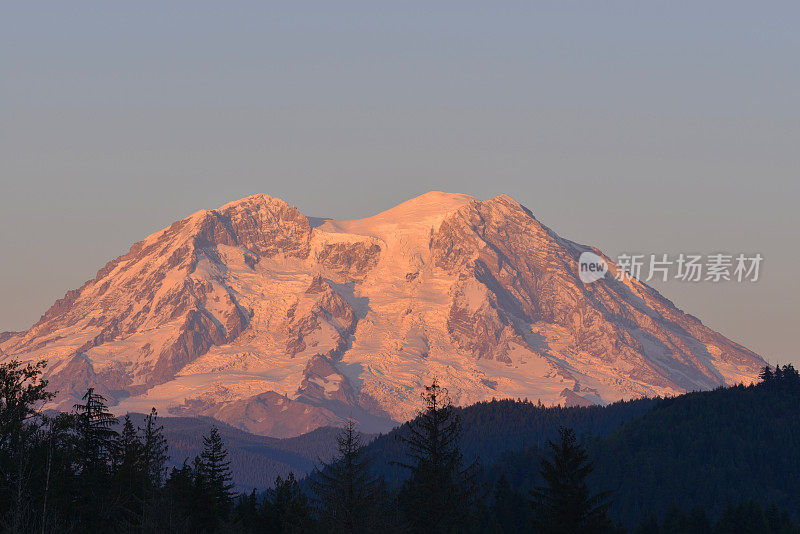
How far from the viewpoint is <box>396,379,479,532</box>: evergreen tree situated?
78000 mm

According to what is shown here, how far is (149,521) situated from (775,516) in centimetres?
10186

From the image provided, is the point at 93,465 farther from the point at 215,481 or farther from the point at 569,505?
the point at 569,505

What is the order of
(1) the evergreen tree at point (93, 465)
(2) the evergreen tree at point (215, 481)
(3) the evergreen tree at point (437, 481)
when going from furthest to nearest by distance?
(2) the evergreen tree at point (215, 481) < (1) the evergreen tree at point (93, 465) < (3) the evergreen tree at point (437, 481)

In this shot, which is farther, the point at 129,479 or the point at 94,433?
the point at 129,479

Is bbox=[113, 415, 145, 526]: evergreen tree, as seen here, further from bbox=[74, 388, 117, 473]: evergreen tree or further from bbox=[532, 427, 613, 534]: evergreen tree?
bbox=[532, 427, 613, 534]: evergreen tree

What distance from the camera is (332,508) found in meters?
76.9

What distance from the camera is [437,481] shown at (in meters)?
78.6

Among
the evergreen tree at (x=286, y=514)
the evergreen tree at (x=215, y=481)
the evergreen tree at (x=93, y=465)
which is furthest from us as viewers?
the evergreen tree at (x=215, y=481)

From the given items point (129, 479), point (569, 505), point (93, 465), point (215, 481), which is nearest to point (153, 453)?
point (129, 479)

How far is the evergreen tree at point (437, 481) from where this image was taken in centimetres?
7800

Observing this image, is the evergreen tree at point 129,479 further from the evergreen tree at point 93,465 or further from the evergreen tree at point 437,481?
the evergreen tree at point 437,481

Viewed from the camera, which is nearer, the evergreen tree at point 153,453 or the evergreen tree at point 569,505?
the evergreen tree at point 569,505

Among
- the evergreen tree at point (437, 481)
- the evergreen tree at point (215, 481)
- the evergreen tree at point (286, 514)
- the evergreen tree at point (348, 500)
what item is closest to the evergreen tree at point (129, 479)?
the evergreen tree at point (215, 481)

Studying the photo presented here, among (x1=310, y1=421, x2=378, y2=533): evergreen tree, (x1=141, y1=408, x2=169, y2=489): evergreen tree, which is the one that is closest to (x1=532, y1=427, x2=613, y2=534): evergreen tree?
(x1=310, y1=421, x2=378, y2=533): evergreen tree
